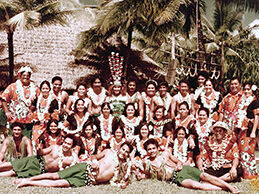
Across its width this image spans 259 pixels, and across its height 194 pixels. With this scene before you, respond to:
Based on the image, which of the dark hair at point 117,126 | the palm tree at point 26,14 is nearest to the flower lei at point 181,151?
the dark hair at point 117,126

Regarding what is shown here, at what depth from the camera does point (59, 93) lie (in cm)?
546

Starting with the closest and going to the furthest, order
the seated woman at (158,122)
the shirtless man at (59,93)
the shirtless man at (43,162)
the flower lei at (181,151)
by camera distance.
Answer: the shirtless man at (43,162), the flower lei at (181,151), the seated woman at (158,122), the shirtless man at (59,93)

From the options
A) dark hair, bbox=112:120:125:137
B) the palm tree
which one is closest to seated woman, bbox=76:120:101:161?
dark hair, bbox=112:120:125:137

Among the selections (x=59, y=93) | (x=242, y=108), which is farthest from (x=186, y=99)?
(x=59, y=93)

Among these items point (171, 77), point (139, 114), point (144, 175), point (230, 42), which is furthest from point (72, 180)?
point (230, 42)

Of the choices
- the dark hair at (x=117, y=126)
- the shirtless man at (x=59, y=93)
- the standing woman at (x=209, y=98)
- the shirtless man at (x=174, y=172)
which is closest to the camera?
the shirtless man at (x=174, y=172)

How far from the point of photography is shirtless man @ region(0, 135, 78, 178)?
4.46 meters

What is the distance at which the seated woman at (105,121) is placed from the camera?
16.8ft

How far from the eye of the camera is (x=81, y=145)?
4844 millimetres

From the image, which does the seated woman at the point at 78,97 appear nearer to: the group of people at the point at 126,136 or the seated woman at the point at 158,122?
the group of people at the point at 126,136

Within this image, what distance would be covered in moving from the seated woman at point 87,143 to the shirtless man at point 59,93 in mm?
690

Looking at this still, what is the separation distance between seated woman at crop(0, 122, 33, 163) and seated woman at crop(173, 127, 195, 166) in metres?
2.39

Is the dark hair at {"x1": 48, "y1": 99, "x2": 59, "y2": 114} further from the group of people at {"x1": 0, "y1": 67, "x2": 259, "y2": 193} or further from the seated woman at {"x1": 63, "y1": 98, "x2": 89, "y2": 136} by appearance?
the seated woman at {"x1": 63, "y1": 98, "x2": 89, "y2": 136}

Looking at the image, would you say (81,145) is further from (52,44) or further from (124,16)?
(52,44)
